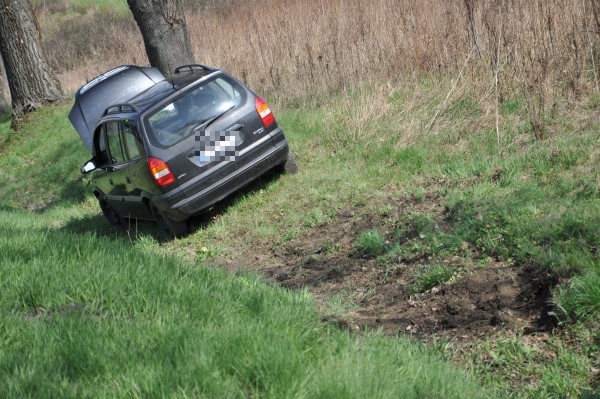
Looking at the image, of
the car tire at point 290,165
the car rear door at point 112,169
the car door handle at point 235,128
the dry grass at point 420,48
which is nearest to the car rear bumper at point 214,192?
the car door handle at point 235,128

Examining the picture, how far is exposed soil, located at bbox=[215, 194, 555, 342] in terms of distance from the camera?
5734mm

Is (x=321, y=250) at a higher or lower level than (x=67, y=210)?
higher

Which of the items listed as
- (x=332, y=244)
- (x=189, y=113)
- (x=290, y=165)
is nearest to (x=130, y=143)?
(x=189, y=113)

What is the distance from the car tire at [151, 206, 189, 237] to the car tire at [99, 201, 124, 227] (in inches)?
74.8

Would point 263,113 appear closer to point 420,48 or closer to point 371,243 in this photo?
point 420,48

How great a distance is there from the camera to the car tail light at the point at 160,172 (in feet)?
→ 32.7

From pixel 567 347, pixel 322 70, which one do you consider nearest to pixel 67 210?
pixel 322 70

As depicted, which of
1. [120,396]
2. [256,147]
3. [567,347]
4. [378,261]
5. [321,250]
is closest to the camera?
[120,396]

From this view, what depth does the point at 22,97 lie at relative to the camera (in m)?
21.8

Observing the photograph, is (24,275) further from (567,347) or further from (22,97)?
(22,97)

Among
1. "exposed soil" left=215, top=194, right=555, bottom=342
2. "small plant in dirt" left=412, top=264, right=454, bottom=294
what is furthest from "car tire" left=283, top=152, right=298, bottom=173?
"small plant in dirt" left=412, top=264, right=454, bottom=294

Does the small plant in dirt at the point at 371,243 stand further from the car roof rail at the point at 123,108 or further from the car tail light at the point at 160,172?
the car roof rail at the point at 123,108

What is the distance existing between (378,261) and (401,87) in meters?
5.24

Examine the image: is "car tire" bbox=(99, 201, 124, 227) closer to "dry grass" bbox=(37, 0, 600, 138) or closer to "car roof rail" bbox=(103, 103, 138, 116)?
"car roof rail" bbox=(103, 103, 138, 116)
